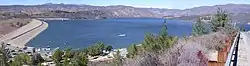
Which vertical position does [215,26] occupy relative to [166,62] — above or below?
below

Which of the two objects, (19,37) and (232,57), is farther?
(19,37)

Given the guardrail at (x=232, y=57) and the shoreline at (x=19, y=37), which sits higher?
the guardrail at (x=232, y=57)

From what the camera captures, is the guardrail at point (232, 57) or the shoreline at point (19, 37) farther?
the shoreline at point (19, 37)

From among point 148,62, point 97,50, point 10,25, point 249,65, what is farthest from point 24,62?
point 10,25

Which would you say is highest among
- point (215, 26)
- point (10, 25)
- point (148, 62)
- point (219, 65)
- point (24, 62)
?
point (219, 65)

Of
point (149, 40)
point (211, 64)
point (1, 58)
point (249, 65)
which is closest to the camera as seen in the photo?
point (211, 64)

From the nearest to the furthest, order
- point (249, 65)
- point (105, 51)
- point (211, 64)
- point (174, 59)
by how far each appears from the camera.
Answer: point (211, 64) < point (249, 65) < point (174, 59) < point (105, 51)

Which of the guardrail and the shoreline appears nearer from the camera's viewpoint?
the guardrail

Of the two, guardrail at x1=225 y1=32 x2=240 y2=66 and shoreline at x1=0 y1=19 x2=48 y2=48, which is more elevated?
guardrail at x1=225 y1=32 x2=240 y2=66

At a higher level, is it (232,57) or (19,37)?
(232,57)

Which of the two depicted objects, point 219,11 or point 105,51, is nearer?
point 219,11

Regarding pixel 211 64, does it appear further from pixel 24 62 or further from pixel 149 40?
pixel 24 62
